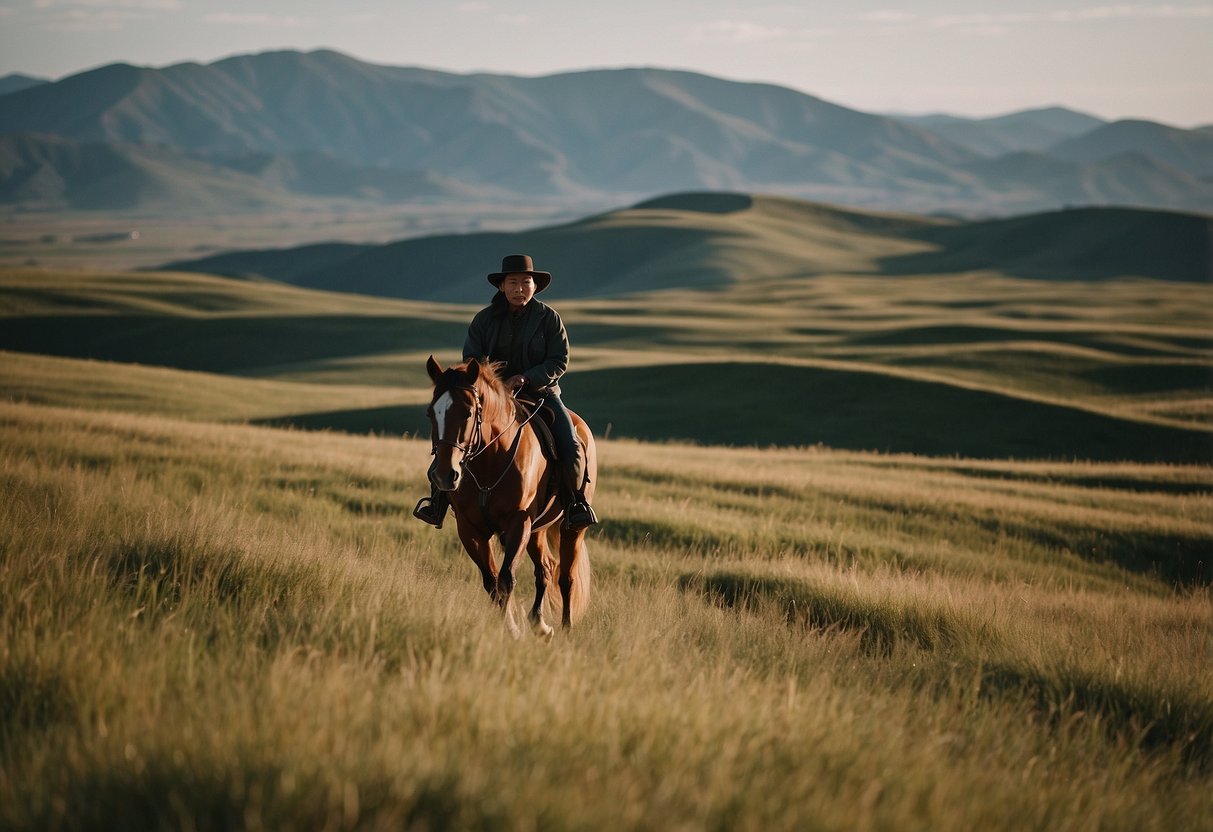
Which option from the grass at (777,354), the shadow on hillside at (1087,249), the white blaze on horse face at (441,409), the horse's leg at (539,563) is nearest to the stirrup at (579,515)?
the horse's leg at (539,563)

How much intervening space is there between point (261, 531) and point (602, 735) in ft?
20.6

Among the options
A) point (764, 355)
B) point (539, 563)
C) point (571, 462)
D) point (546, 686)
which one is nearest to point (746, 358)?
point (764, 355)

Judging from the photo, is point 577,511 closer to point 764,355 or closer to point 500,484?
point 500,484

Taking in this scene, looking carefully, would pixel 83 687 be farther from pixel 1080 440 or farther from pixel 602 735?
pixel 1080 440

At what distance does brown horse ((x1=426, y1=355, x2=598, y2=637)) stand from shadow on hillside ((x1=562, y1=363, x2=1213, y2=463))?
101 ft

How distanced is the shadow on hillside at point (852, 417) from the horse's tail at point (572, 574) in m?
30.4

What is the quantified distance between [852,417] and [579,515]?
35.8 m

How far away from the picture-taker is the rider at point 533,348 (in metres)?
8.88

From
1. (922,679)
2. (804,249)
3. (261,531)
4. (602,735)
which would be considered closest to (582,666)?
(602,735)

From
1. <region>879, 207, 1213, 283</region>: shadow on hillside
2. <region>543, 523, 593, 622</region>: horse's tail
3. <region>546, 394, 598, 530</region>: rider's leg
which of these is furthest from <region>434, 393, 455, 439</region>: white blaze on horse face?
<region>879, 207, 1213, 283</region>: shadow on hillside

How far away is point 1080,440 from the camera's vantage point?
38.8 m

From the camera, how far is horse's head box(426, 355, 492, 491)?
7168 millimetres

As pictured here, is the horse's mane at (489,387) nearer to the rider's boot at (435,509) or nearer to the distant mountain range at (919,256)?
the rider's boot at (435,509)

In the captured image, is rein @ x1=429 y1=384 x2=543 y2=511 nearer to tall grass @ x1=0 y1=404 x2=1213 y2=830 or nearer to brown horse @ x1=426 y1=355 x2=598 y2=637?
brown horse @ x1=426 y1=355 x2=598 y2=637
